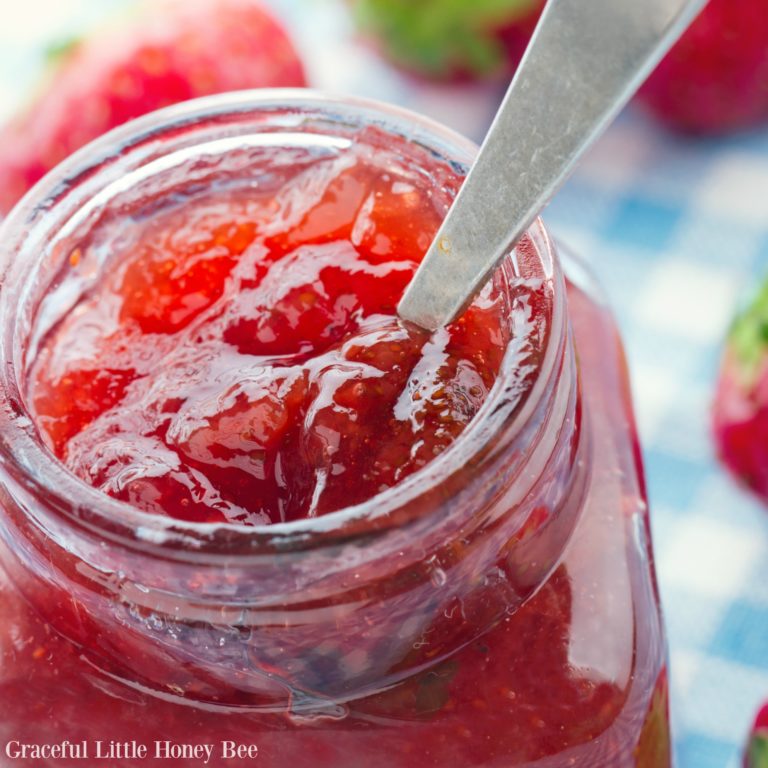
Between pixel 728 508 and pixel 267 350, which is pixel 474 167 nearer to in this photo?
pixel 267 350

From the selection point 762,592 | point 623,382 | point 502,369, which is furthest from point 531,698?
point 762,592

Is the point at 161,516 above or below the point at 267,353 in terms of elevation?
below

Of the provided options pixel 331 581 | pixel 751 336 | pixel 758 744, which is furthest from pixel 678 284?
pixel 331 581

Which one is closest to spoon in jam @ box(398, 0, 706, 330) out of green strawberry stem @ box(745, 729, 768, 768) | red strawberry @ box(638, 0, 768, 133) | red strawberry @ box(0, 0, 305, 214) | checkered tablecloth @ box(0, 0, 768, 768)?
green strawberry stem @ box(745, 729, 768, 768)

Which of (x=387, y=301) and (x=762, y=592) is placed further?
(x=762, y=592)

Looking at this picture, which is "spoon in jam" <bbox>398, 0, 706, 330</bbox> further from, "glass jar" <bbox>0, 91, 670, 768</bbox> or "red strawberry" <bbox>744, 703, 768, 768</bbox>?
"red strawberry" <bbox>744, 703, 768, 768</bbox>

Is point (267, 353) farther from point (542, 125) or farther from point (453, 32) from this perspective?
point (453, 32)

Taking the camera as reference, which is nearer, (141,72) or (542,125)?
(542,125)
